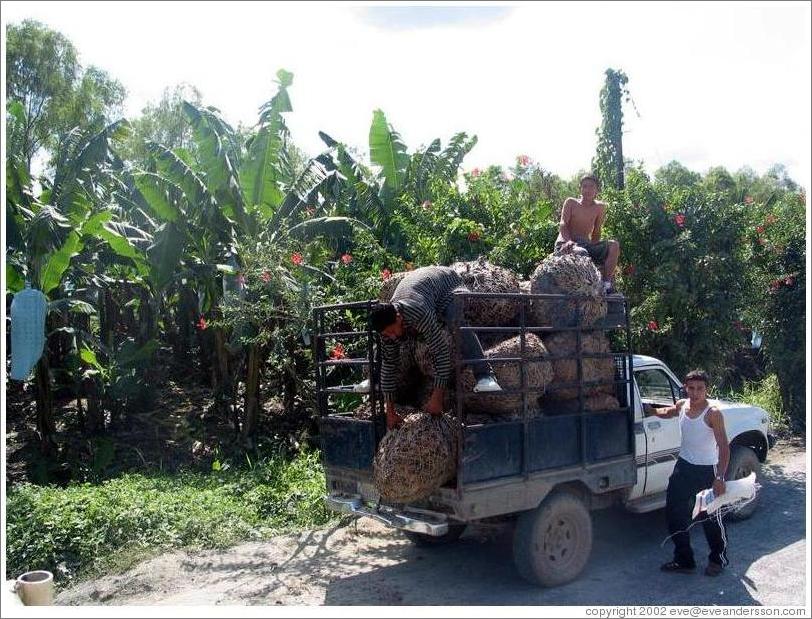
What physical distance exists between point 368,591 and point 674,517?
7.88 feet

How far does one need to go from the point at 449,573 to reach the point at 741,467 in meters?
3.12

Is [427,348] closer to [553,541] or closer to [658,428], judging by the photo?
[553,541]

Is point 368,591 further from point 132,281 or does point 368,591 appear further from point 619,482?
point 132,281

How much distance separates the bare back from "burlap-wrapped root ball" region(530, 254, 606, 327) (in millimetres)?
1362

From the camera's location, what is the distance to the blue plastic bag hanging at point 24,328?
8.91 m

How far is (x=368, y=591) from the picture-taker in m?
5.65

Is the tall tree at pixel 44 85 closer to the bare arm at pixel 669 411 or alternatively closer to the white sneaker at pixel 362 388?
the white sneaker at pixel 362 388

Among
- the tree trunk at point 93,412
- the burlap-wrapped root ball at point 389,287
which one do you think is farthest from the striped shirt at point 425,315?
the tree trunk at point 93,412

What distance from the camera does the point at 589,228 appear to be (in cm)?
759

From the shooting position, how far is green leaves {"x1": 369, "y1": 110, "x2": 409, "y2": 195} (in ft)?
37.8

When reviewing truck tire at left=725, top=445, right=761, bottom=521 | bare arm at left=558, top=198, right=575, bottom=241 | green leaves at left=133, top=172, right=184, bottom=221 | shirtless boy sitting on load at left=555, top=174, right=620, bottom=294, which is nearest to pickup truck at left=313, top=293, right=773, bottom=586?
truck tire at left=725, top=445, right=761, bottom=521

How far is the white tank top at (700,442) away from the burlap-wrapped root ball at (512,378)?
1.20 m

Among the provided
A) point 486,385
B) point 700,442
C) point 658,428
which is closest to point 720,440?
point 700,442

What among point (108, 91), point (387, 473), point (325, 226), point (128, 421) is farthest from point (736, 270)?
point (108, 91)
